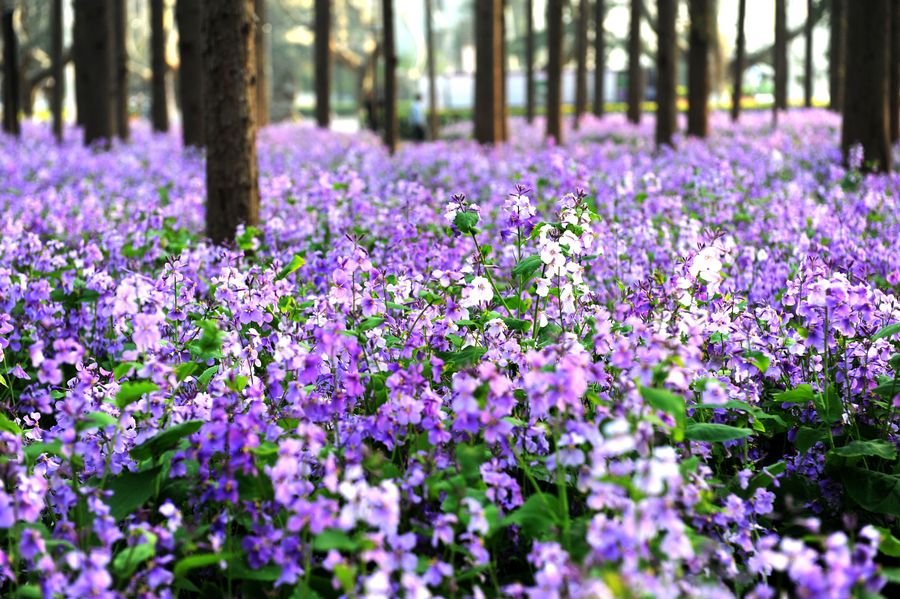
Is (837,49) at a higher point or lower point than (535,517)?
higher

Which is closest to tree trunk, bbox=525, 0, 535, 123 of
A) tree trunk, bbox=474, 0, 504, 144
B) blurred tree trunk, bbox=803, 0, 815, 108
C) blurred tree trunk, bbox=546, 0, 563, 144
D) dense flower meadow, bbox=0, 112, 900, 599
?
blurred tree trunk, bbox=546, 0, 563, 144

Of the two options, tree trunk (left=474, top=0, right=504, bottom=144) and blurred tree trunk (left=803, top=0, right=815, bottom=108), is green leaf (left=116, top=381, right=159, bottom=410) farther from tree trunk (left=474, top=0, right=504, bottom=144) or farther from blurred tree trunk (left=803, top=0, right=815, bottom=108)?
blurred tree trunk (left=803, top=0, right=815, bottom=108)

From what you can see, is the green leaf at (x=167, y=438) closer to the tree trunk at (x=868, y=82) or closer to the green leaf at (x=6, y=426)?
the green leaf at (x=6, y=426)

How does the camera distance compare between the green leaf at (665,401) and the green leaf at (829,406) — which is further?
the green leaf at (829,406)

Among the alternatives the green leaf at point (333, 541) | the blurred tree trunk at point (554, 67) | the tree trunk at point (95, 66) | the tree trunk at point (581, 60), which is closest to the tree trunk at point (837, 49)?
the tree trunk at point (581, 60)

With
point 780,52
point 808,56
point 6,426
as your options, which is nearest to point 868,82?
point 6,426

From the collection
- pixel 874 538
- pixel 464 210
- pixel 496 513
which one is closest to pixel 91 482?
pixel 496 513

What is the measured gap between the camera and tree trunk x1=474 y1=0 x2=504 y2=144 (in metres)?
16.0

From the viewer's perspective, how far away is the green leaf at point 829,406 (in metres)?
3.59

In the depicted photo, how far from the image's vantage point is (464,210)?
4.02m

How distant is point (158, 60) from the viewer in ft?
70.0

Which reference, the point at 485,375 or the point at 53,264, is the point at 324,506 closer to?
the point at 485,375

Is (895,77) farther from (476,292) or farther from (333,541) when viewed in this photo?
(333,541)

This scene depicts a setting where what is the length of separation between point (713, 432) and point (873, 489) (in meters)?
0.79
